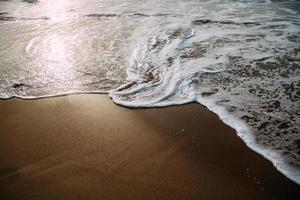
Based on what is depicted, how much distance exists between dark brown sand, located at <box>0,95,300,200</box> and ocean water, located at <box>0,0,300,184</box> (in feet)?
0.71

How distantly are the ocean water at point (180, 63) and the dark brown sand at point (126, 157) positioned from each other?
8.5 inches

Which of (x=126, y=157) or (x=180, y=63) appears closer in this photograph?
(x=126, y=157)

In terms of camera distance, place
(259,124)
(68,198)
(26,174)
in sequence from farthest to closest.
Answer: (259,124) → (26,174) → (68,198)

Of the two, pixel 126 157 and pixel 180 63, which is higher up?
pixel 180 63

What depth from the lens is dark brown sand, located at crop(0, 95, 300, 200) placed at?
238cm

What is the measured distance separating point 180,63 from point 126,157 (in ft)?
7.96

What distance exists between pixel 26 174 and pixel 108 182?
27.2 inches

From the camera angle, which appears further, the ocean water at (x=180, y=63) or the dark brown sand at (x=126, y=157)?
the ocean water at (x=180, y=63)

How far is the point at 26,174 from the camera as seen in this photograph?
2.55 meters

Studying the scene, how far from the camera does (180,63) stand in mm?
4812

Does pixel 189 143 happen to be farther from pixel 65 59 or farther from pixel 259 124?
pixel 65 59

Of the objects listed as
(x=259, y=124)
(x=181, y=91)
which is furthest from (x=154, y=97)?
(x=259, y=124)

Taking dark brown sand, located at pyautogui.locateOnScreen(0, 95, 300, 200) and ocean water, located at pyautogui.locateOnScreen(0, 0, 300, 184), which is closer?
dark brown sand, located at pyautogui.locateOnScreen(0, 95, 300, 200)

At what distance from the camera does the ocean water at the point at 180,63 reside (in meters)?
3.38
